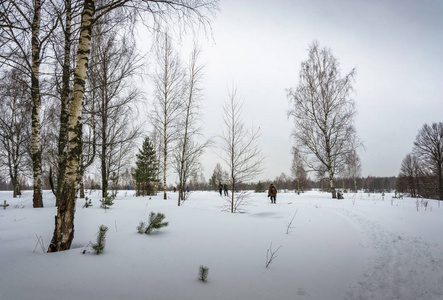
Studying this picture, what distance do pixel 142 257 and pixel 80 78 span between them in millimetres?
2598

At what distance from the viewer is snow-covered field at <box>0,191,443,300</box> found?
1.73 metres

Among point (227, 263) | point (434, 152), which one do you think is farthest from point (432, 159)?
point (227, 263)

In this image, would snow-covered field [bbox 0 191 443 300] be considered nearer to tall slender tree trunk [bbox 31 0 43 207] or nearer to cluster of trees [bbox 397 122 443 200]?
tall slender tree trunk [bbox 31 0 43 207]

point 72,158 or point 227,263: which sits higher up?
point 72,158

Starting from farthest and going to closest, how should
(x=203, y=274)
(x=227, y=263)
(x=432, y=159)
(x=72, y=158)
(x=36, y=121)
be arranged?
(x=432, y=159), (x=36, y=121), (x=72, y=158), (x=227, y=263), (x=203, y=274)

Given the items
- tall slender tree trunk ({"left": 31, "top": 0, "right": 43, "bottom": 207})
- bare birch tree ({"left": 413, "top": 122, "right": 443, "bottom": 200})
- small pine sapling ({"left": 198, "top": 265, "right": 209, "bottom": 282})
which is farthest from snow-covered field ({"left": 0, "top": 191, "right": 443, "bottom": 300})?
bare birch tree ({"left": 413, "top": 122, "right": 443, "bottom": 200})

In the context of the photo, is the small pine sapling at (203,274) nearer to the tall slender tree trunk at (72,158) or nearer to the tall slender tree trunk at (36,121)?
the tall slender tree trunk at (72,158)

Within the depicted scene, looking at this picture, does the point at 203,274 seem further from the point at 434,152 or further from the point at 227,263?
the point at 434,152

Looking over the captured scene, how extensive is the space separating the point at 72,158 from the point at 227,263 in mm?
2497

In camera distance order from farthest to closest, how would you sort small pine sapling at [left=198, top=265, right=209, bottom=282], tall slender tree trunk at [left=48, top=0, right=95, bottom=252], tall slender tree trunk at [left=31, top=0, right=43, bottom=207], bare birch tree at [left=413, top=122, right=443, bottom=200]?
1. bare birch tree at [left=413, top=122, right=443, bottom=200]
2. tall slender tree trunk at [left=31, top=0, right=43, bottom=207]
3. tall slender tree trunk at [left=48, top=0, right=95, bottom=252]
4. small pine sapling at [left=198, top=265, right=209, bottom=282]

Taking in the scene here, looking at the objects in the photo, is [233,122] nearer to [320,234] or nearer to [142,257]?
[320,234]

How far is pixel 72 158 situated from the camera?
2.49 meters

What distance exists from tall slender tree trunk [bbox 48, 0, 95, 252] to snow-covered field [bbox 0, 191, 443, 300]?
28 cm

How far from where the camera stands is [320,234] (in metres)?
3.58
